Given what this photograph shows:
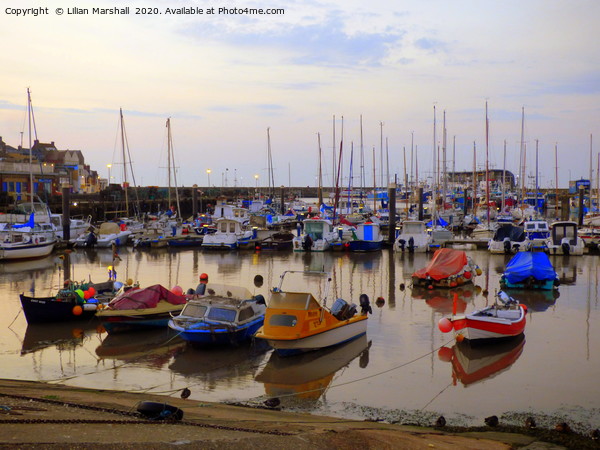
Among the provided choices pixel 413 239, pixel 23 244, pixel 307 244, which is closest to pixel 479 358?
pixel 413 239

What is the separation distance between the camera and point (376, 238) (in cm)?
4625

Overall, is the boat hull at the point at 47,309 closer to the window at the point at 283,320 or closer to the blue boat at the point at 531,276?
the window at the point at 283,320

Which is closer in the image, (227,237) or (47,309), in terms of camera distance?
(47,309)

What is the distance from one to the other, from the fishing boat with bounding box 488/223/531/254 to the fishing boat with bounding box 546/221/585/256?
157 cm

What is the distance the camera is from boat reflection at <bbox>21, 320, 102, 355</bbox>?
19094 millimetres

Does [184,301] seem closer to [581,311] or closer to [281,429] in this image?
[281,429]

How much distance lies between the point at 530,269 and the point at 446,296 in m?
4.18

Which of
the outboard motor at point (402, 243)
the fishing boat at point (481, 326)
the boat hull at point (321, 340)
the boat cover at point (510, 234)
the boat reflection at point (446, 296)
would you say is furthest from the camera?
the outboard motor at point (402, 243)

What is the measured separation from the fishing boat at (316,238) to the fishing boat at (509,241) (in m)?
10.7

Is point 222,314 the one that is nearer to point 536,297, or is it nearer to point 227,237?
point 536,297

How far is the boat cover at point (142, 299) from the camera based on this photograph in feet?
67.6

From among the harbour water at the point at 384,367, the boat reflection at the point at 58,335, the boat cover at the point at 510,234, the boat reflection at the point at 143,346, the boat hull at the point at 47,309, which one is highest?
the boat cover at the point at 510,234

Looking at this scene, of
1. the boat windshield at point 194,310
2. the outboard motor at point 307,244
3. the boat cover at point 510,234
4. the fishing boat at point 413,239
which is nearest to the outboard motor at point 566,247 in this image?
the boat cover at point 510,234

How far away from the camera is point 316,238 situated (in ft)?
153
